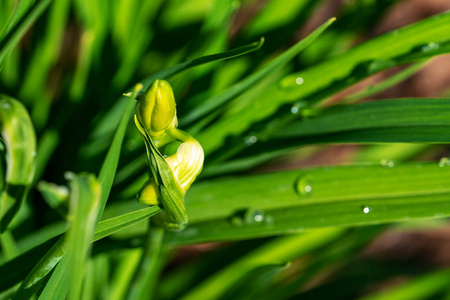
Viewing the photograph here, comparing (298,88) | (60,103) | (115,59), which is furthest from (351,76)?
(60,103)

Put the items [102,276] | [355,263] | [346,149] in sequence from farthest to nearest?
[346,149] < [355,263] < [102,276]

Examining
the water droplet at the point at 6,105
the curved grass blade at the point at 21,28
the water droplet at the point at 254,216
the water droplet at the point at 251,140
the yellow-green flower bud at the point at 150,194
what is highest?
the curved grass blade at the point at 21,28

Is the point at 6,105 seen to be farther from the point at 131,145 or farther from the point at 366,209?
the point at 366,209

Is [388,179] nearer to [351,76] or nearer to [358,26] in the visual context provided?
[351,76]

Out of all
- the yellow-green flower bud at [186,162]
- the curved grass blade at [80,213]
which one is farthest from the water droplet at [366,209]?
the curved grass blade at [80,213]

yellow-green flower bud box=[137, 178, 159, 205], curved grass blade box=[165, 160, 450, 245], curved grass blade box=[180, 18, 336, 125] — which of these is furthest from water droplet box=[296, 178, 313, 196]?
yellow-green flower bud box=[137, 178, 159, 205]

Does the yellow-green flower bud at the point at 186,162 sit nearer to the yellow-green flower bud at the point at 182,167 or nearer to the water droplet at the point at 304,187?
the yellow-green flower bud at the point at 182,167
